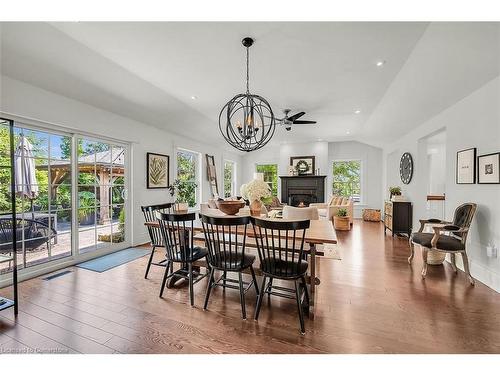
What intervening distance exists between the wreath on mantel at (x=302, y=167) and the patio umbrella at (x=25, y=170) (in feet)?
22.8

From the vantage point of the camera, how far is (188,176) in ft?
21.3

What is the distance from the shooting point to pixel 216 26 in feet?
6.78

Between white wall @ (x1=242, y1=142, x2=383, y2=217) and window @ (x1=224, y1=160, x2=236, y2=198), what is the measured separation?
183 cm

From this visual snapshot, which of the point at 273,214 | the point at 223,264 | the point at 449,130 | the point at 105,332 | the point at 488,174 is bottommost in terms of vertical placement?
the point at 105,332

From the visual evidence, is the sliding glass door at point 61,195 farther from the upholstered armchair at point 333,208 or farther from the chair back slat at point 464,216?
the chair back slat at point 464,216

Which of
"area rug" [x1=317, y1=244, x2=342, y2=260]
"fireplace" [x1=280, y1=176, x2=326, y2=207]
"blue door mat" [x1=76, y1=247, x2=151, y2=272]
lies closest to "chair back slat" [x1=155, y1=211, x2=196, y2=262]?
"blue door mat" [x1=76, y1=247, x2=151, y2=272]

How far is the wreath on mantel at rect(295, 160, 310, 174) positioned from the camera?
8.16 m

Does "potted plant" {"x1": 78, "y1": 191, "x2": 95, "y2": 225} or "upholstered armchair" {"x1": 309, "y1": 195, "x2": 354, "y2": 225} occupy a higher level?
"potted plant" {"x1": 78, "y1": 191, "x2": 95, "y2": 225}

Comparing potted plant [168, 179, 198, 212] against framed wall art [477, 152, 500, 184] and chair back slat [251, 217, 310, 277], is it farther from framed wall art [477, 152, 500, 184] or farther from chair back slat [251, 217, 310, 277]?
framed wall art [477, 152, 500, 184]

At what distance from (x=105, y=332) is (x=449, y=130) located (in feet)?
16.9

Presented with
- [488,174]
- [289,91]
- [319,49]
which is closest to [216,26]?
[319,49]

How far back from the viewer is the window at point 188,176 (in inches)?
240

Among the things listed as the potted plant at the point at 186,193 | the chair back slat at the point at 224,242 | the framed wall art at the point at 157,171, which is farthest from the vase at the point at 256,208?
the potted plant at the point at 186,193

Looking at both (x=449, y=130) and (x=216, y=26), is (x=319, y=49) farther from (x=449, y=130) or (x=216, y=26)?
(x=449, y=130)
